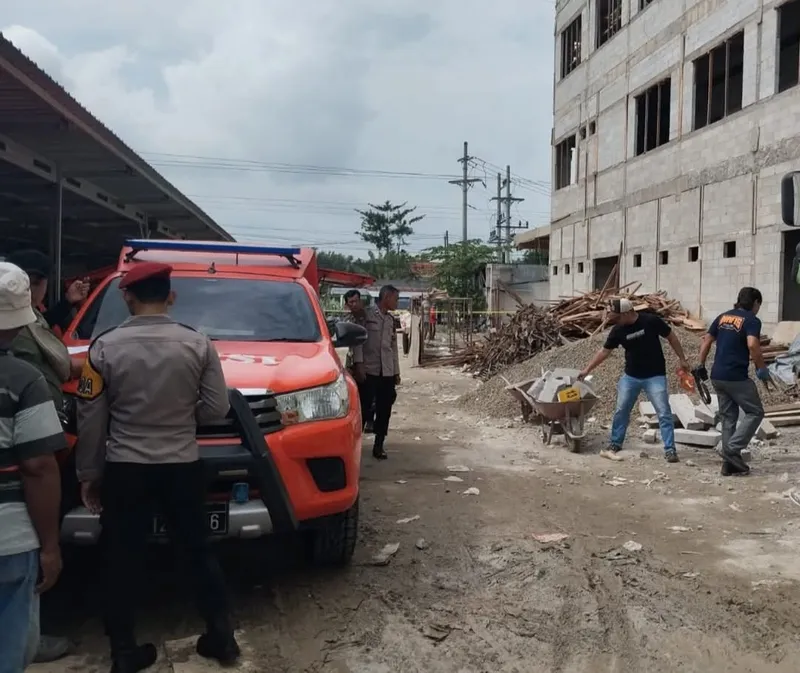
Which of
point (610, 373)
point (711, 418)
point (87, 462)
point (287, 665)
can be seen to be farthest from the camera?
point (610, 373)

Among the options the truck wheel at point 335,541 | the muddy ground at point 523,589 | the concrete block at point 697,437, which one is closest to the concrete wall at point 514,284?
the concrete block at point 697,437

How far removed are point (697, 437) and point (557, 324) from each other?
7421mm

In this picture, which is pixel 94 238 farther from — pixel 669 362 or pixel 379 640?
pixel 379 640

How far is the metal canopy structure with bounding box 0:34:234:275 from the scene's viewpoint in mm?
7730

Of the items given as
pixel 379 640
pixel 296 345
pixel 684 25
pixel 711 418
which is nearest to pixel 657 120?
pixel 684 25

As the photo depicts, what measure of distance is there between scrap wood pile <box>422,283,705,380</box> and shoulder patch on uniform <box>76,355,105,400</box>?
13.0 m

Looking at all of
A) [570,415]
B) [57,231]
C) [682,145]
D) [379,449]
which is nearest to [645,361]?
[570,415]

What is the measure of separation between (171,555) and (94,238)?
16.0 m

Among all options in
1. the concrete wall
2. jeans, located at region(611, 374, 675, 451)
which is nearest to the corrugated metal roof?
jeans, located at region(611, 374, 675, 451)

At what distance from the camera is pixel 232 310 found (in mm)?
5320

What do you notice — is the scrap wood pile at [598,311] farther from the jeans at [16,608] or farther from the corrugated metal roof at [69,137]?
the jeans at [16,608]

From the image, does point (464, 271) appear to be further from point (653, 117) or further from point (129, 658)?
point (129, 658)

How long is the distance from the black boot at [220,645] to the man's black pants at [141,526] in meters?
0.09

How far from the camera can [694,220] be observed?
16891 mm
